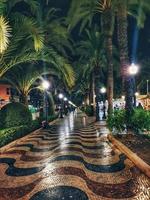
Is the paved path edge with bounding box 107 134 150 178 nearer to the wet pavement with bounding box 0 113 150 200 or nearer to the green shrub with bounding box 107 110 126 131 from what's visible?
the wet pavement with bounding box 0 113 150 200

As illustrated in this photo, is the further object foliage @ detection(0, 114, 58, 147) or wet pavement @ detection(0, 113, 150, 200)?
foliage @ detection(0, 114, 58, 147)

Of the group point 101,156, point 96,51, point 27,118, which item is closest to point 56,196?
point 101,156

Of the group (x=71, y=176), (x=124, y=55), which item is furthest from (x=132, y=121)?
(x=71, y=176)

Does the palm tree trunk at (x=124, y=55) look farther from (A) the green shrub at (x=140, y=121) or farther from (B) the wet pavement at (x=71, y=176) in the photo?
(B) the wet pavement at (x=71, y=176)

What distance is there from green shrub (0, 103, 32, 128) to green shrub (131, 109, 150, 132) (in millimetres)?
6599

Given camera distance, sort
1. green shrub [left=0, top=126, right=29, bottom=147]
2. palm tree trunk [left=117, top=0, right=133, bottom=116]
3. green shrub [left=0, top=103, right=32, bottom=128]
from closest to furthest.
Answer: green shrub [left=0, top=126, right=29, bottom=147] < palm tree trunk [left=117, top=0, right=133, bottom=116] < green shrub [left=0, top=103, right=32, bottom=128]

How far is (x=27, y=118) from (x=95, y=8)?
9.52m

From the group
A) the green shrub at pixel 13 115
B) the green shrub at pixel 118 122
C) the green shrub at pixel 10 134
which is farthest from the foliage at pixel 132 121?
the green shrub at pixel 13 115

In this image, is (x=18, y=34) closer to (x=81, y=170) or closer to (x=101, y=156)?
(x=101, y=156)

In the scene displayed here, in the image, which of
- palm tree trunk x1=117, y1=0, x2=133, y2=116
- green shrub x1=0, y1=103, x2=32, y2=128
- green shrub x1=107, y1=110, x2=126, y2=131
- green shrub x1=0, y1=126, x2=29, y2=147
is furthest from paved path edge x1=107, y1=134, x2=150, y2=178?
green shrub x1=0, y1=103, x2=32, y2=128

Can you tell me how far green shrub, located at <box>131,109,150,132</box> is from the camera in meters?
12.3

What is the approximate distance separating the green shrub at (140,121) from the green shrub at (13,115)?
660cm

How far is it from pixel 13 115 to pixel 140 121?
6.99 meters

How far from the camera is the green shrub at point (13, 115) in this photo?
15.3 metres
